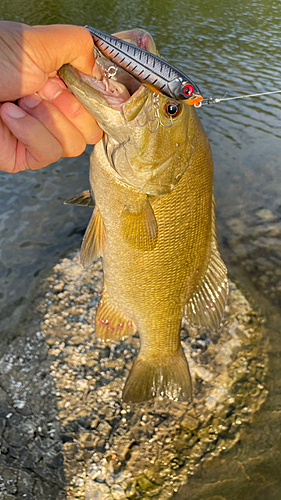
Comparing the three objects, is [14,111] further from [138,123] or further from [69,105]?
[138,123]

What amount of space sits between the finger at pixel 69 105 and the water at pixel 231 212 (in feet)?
8.81

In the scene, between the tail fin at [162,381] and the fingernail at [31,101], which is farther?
the tail fin at [162,381]

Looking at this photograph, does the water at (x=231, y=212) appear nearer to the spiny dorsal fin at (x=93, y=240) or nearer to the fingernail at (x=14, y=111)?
the spiny dorsal fin at (x=93, y=240)

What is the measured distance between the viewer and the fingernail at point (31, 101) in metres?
1.67

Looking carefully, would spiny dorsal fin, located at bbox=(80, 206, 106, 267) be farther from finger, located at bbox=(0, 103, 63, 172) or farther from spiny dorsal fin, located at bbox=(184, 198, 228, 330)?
spiny dorsal fin, located at bbox=(184, 198, 228, 330)

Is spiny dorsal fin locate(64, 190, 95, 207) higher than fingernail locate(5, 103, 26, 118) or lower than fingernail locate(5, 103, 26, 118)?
lower

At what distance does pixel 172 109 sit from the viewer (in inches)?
66.7

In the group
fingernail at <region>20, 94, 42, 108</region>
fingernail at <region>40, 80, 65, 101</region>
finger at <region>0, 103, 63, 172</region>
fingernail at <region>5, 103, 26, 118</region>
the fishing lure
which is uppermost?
the fishing lure

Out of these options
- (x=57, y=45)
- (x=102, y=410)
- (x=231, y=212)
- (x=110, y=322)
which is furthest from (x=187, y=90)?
(x=231, y=212)

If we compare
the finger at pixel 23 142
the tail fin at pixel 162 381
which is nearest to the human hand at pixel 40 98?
the finger at pixel 23 142

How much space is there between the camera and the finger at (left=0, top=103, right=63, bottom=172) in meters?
1.61

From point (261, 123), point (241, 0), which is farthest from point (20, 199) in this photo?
point (241, 0)

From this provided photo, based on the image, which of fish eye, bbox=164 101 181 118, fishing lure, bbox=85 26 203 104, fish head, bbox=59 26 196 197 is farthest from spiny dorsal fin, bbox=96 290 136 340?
fishing lure, bbox=85 26 203 104

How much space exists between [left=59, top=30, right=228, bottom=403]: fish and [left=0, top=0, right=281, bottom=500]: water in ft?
3.49
